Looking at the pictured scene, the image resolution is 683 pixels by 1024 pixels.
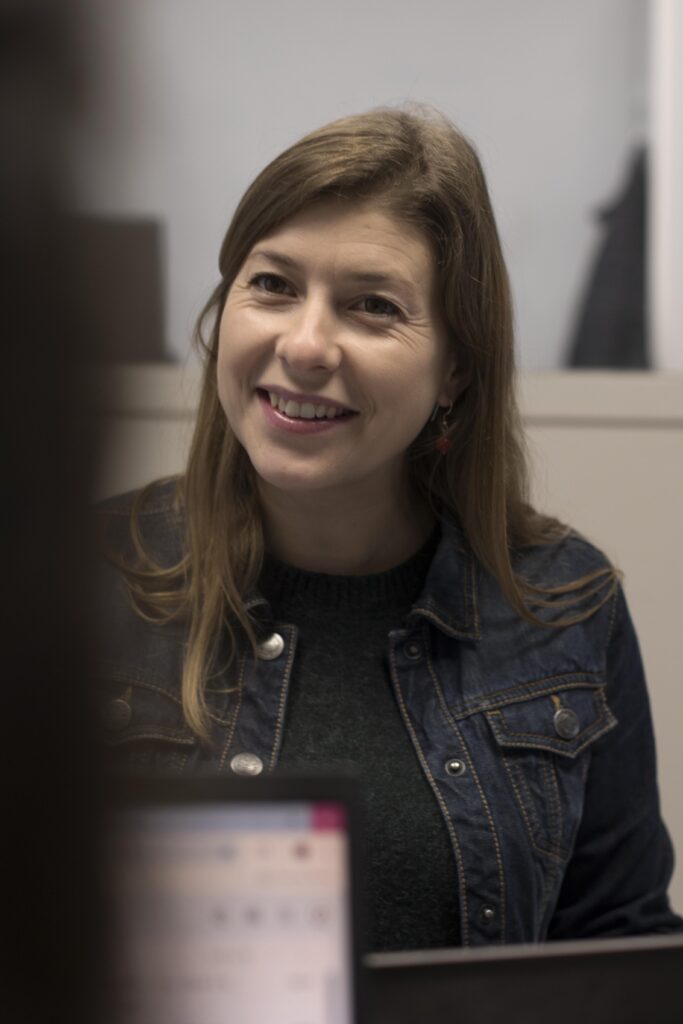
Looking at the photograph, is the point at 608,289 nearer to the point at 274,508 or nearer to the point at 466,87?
the point at 466,87

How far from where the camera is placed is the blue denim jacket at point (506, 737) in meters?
1.27

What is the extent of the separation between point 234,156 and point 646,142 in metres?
0.65

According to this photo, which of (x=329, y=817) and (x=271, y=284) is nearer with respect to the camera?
(x=329, y=817)

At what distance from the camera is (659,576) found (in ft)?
7.04

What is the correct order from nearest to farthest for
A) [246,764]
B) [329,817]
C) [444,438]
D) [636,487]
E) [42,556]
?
[42,556]
[329,817]
[246,764]
[444,438]
[636,487]

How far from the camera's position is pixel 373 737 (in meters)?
1.29

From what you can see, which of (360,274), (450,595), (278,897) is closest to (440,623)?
(450,595)

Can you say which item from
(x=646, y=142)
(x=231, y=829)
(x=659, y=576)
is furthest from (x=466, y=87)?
(x=231, y=829)

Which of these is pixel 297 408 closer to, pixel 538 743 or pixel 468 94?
pixel 538 743

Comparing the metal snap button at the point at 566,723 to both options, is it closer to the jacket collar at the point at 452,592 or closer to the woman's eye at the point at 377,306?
the jacket collar at the point at 452,592

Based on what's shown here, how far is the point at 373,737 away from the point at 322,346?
14.5 inches

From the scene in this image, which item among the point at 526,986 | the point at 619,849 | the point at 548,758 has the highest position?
the point at 526,986

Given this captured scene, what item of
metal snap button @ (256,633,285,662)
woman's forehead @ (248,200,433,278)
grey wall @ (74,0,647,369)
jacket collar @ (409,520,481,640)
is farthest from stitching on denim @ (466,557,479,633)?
grey wall @ (74,0,647,369)

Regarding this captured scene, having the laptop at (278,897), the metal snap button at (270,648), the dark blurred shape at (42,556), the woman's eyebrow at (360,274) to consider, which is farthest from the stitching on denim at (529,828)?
the dark blurred shape at (42,556)
